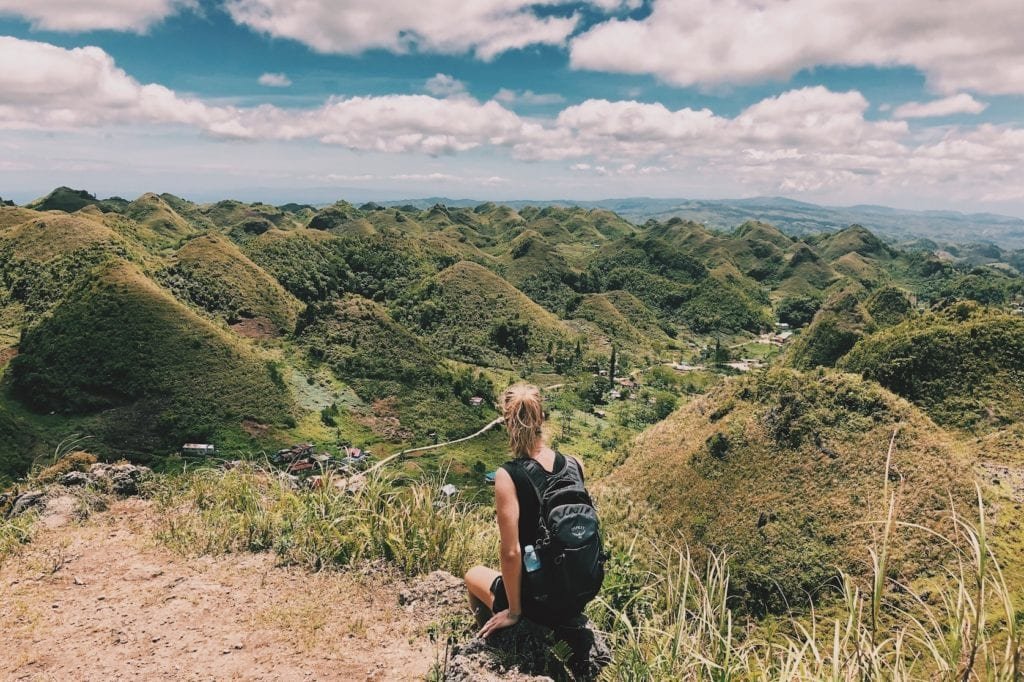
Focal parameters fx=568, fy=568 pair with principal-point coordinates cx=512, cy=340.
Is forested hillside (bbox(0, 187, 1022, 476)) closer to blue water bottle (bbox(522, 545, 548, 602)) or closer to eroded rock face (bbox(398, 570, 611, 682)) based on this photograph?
eroded rock face (bbox(398, 570, 611, 682))

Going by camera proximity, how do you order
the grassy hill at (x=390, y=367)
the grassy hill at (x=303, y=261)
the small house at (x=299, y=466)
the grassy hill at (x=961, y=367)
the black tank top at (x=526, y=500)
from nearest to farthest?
the black tank top at (x=526, y=500), the small house at (x=299, y=466), the grassy hill at (x=961, y=367), the grassy hill at (x=390, y=367), the grassy hill at (x=303, y=261)

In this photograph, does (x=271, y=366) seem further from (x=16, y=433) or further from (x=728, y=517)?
(x=728, y=517)

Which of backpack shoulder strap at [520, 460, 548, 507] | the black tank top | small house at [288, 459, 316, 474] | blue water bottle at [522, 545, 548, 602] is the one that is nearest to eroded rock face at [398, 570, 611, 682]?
blue water bottle at [522, 545, 548, 602]

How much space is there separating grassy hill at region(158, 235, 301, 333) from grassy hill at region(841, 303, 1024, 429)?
5933 centimetres

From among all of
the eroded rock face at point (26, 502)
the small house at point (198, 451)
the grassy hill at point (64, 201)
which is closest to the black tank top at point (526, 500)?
the eroded rock face at point (26, 502)

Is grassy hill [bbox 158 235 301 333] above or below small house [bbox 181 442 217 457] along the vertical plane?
above

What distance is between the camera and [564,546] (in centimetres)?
381

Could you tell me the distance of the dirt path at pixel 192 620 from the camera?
15.0 ft

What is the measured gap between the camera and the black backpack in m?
3.82

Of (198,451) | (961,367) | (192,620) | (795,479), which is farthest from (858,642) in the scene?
(198,451)

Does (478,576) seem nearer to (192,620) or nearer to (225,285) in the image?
(192,620)

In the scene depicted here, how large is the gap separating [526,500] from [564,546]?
395 mm

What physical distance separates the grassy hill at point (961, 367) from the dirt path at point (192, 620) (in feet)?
96.0

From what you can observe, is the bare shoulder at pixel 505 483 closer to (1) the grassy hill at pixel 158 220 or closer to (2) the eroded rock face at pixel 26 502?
(2) the eroded rock face at pixel 26 502
